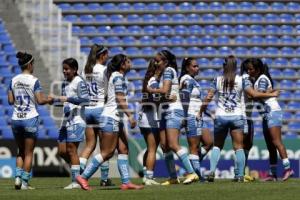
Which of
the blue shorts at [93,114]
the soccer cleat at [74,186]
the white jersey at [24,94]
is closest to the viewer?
the white jersey at [24,94]

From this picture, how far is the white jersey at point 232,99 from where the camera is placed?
1332 cm

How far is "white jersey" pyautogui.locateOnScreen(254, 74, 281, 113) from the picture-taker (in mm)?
13930

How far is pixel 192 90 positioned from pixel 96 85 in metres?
2.10

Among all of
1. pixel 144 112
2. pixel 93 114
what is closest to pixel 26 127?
pixel 93 114

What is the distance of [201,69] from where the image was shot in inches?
1016

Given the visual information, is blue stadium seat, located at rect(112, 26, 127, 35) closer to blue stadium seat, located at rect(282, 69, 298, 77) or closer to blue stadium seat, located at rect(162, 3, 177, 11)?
blue stadium seat, located at rect(162, 3, 177, 11)

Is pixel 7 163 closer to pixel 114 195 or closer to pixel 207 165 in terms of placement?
pixel 207 165

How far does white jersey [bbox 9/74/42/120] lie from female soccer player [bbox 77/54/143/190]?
134 cm

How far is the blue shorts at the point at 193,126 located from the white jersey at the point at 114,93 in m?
2.68

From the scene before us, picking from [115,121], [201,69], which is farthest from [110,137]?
[201,69]

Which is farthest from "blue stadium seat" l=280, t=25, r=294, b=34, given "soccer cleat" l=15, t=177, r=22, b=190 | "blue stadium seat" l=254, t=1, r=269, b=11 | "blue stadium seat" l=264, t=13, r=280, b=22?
"soccer cleat" l=15, t=177, r=22, b=190

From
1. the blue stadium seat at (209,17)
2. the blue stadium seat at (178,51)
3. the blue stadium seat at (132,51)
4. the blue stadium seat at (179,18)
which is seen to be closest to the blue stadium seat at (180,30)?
the blue stadium seat at (179,18)

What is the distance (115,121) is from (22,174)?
2013 millimetres

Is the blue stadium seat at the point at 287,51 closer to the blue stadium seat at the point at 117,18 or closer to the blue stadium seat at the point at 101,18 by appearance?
the blue stadium seat at the point at 117,18
